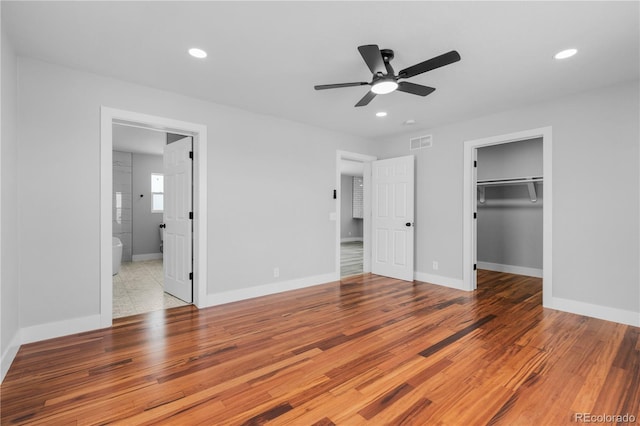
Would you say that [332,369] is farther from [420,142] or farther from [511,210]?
[511,210]

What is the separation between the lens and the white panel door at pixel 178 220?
4027 mm

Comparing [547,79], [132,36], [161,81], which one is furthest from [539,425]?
[161,81]

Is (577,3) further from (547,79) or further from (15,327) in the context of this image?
(15,327)

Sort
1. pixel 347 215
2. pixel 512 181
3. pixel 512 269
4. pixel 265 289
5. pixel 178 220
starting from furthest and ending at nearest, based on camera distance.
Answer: pixel 347 215 < pixel 512 269 < pixel 512 181 < pixel 265 289 < pixel 178 220

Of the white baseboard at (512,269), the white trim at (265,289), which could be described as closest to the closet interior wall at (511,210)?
the white baseboard at (512,269)

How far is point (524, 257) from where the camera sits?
5746 millimetres

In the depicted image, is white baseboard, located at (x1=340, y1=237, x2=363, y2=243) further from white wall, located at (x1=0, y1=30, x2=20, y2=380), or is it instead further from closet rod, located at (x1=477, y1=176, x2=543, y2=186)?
white wall, located at (x1=0, y1=30, x2=20, y2=380)

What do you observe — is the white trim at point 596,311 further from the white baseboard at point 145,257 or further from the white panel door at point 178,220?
the white baseboard at point 145,257

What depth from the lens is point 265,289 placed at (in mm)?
4445

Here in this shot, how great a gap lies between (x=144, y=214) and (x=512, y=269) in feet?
27.8

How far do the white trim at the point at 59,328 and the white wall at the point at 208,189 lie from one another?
5cm

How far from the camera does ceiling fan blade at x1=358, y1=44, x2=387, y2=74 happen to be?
223cm

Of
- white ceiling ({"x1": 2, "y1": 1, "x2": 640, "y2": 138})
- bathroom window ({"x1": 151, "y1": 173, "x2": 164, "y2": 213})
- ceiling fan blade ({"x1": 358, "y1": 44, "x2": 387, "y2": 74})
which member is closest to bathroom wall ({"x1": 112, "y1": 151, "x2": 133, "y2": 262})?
bathroom window ({"x1": 151, "y1": 173, "x2": 164, "y2": 213})

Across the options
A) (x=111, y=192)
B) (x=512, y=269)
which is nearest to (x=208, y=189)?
(x=111, y=192)
